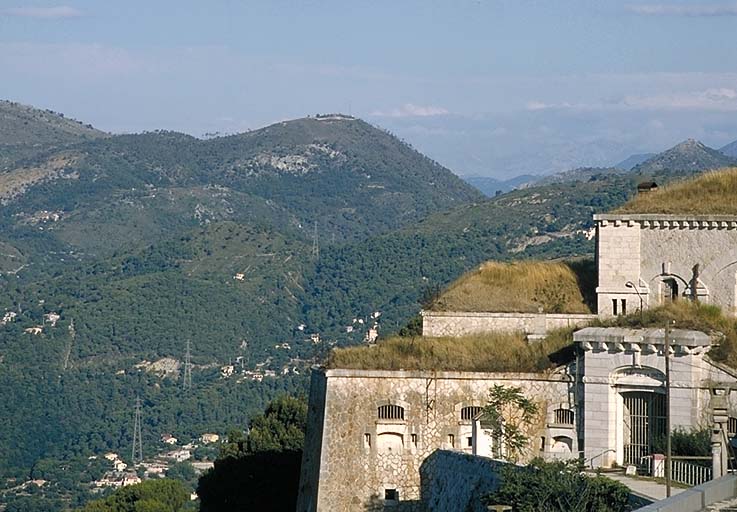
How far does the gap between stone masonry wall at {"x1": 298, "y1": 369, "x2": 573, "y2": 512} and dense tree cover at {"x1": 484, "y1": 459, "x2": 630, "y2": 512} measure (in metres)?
7.40


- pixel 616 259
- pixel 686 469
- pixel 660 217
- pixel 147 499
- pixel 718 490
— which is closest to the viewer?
pixel 718 490

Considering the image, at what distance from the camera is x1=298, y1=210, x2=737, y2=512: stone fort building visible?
3266cm

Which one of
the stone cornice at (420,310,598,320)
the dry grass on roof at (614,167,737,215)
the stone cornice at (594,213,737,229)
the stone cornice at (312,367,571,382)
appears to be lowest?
the stone cornice at (312,367,571,382)

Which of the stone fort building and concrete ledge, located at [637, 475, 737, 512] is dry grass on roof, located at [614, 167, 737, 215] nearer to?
the stone fort building

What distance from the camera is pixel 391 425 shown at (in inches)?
1375

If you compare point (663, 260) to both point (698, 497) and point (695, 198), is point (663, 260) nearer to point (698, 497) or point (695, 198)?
point (695, 198)

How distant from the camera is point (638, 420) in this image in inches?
1323

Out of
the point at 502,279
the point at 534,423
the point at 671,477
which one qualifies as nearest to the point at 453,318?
the point at 502,279

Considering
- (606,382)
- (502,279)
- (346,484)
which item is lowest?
(346,484)

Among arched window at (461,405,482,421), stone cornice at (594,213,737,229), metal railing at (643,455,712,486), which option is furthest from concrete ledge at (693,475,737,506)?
stone cornice at (594,213,737,229)

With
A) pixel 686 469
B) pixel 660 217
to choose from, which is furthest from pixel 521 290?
pixel 686 469

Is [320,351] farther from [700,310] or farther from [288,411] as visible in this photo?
[288,411]

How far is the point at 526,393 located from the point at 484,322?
4.33m

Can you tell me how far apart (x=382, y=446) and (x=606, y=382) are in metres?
4.85
